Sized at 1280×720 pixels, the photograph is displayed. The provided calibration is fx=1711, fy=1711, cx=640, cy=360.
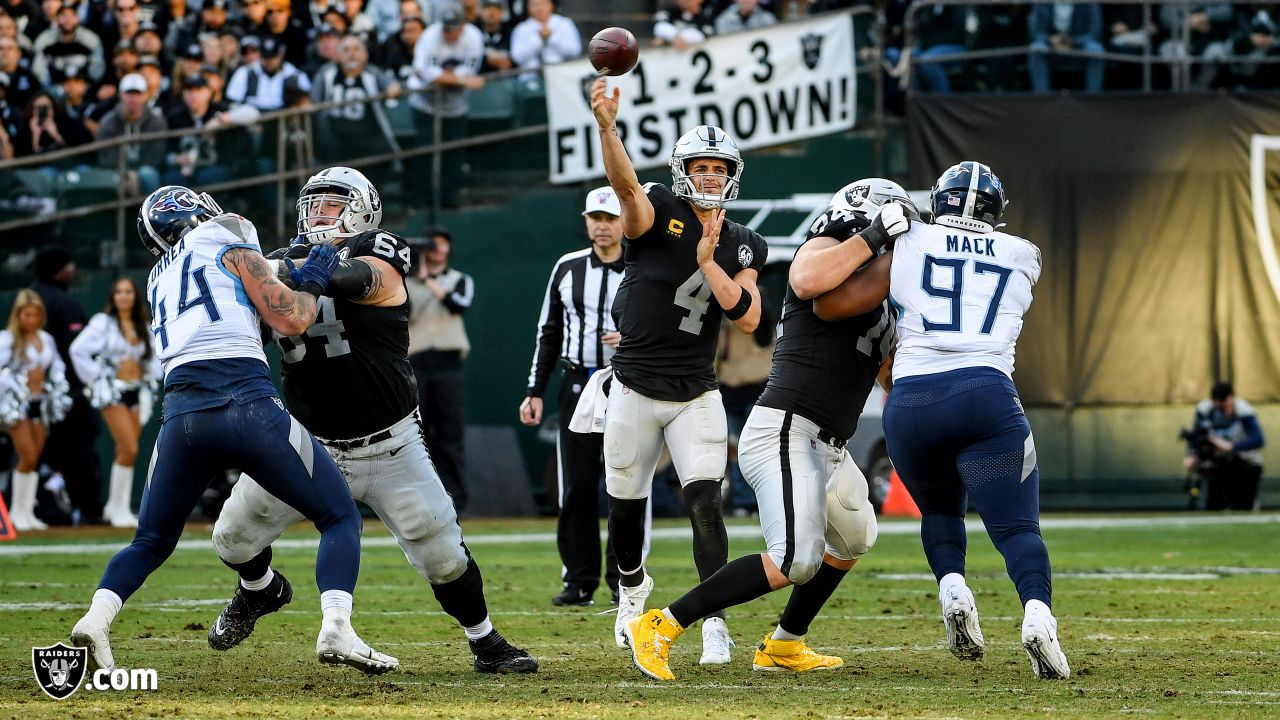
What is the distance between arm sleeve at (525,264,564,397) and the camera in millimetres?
9594

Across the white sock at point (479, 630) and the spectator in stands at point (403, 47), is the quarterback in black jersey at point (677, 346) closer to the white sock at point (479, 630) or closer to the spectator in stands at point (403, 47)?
the white sock at point (479, 630)

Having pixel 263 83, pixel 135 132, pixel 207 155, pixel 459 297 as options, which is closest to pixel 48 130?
pixel 135 132

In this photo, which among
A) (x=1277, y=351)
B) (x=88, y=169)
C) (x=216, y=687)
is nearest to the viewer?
(x=216, y=687)

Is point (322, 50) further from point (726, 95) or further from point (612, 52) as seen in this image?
point (612, 52)

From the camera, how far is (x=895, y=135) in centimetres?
1614

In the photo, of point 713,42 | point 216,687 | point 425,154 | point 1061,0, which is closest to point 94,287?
point 425,154

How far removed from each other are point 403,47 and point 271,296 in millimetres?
11076

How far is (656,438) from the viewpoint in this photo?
23.7 feet

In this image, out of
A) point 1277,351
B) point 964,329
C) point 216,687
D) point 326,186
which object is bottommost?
point 1277,351

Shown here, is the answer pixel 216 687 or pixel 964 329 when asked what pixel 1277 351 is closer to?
pixel 964 329

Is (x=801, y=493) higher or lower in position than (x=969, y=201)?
lower

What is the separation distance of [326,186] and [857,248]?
2.02 metres

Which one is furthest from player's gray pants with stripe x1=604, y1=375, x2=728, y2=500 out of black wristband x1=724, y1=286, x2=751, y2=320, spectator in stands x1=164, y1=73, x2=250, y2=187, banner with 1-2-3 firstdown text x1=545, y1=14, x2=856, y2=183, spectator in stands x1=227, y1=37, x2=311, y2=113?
spectator in stands x1=227, y1=37, x2=311, y2=113

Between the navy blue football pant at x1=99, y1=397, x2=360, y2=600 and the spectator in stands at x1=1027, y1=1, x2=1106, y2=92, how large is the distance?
11.7m
